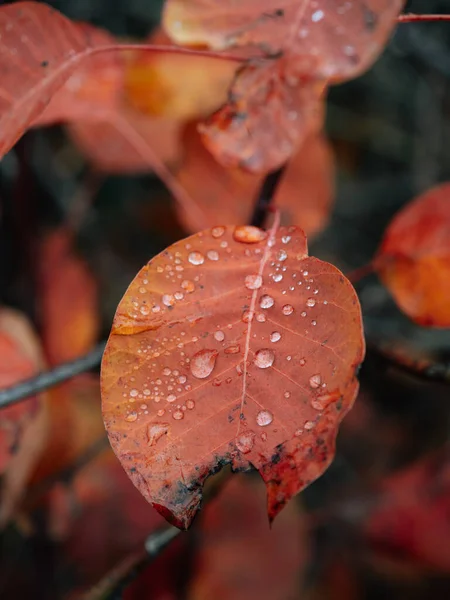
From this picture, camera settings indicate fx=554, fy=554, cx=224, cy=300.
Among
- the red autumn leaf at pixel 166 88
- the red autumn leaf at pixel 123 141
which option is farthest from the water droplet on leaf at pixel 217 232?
the red autumn leaf at pixel 123 141

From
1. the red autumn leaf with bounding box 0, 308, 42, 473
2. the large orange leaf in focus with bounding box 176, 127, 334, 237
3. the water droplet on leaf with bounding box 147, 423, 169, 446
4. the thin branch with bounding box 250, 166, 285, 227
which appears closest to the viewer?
the water droplet on leaf with bounding box 147, 423, 169, 446

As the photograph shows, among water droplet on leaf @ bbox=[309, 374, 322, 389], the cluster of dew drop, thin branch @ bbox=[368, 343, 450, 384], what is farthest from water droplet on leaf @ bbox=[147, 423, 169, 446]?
thin branch @ bbox=[368, 343, 450, 384]

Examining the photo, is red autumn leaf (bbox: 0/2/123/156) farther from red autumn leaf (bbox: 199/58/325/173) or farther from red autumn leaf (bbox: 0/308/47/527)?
red autumn leaf (bbox: 0/308/47/527)

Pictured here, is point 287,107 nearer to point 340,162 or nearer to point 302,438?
point 302,438

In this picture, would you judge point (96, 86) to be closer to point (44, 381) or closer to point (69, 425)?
point (44, 381)

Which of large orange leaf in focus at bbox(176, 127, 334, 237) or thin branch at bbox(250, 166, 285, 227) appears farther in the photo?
large orange leaf in focus at bbox(176, 127, 334, 237)

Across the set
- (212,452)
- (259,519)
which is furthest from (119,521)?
(212,452)
